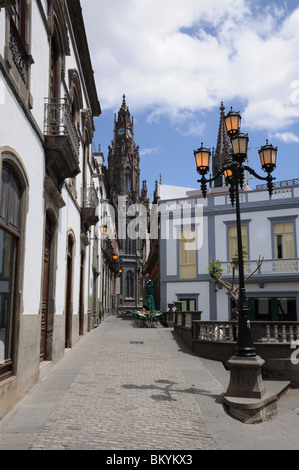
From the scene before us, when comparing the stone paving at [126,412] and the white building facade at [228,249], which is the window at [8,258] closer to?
the stone paving at [126,412]

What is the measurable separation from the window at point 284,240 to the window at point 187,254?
15.1 ft

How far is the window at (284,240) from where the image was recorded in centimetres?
2295

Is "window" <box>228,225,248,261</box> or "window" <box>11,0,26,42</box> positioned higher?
"window" <box>11,0,26,42</box>

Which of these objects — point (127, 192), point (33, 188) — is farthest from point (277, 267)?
point (127, 192)

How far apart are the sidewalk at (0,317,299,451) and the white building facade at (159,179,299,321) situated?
43.1ft

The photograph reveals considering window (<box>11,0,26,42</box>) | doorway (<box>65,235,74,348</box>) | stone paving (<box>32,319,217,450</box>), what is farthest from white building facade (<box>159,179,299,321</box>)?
window (<box>11,0,26,42</box>)

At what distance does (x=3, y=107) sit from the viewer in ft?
19.9

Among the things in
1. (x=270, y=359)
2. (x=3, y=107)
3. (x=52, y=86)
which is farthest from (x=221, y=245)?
(x=3, y=107)

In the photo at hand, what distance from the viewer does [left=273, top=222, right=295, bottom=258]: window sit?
23.0 meters

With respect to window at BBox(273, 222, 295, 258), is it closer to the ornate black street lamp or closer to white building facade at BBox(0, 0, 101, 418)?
white building facade at BBox(0, 0, 101, 418)

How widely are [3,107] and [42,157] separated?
2823mm

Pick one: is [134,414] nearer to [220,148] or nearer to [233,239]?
[233,239]

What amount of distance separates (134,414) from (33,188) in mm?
4328
